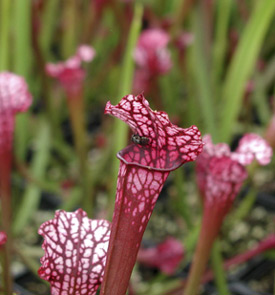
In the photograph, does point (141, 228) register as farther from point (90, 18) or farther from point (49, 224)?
point (90, 18)

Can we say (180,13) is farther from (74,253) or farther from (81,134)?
(74,253)

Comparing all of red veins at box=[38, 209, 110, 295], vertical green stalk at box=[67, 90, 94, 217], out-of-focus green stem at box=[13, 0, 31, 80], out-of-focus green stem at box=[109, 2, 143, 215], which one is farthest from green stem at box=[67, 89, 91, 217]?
red veins at box=[38, 209, 110, 295]

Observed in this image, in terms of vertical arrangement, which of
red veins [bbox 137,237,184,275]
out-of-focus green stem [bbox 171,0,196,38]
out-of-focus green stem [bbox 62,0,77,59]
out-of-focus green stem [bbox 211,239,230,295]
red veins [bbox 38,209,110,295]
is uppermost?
out-of-focus green stem [bbox 62,0,77,59]

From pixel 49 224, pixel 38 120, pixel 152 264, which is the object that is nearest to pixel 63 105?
pixel 38 120

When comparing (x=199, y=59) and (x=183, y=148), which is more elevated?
(x=199, y=59)

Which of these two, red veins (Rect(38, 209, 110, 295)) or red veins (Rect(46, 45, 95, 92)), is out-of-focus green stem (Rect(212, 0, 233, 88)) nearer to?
red veins (Rect(46, 45, 95, 92))

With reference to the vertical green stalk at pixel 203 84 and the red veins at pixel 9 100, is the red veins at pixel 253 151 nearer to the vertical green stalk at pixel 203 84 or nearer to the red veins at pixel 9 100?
the red veins at pixel 9 100

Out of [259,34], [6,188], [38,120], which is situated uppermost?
[38,120]
